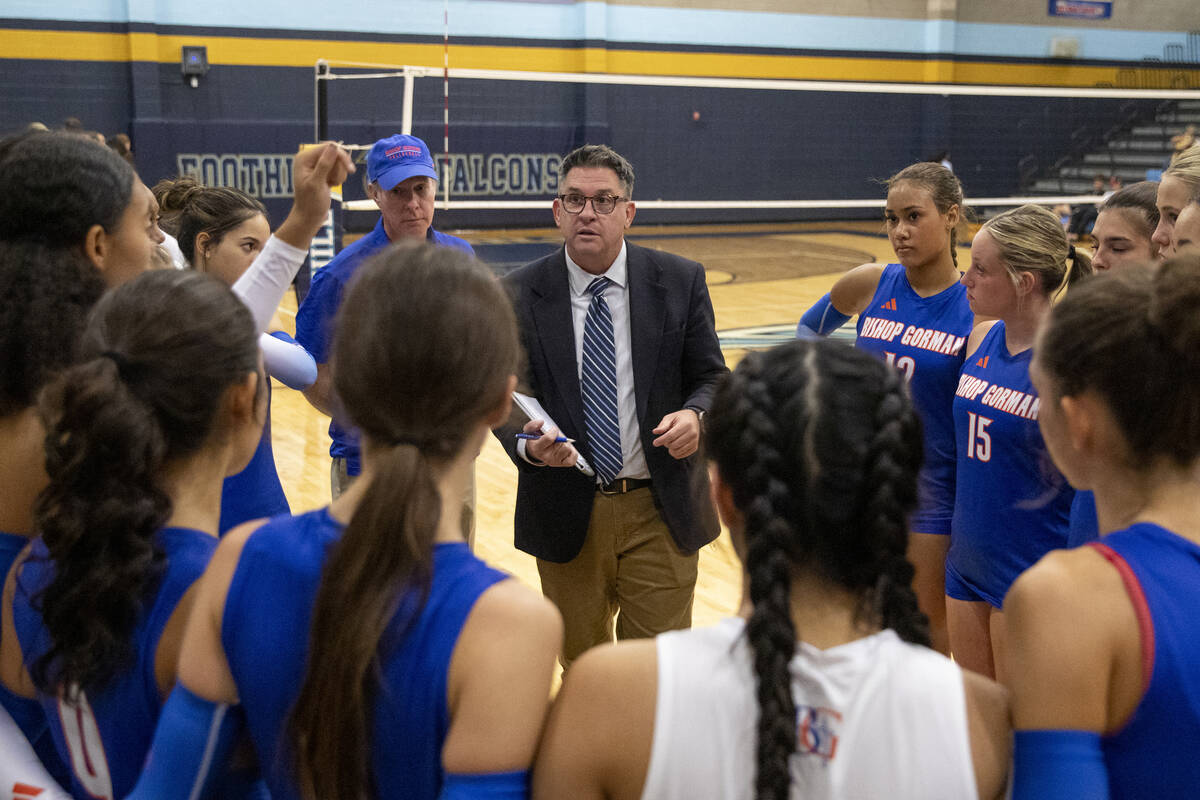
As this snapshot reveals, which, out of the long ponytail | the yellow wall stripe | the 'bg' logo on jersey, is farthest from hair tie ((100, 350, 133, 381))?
the yellow wall stripe

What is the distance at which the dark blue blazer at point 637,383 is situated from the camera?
3330 millimetres

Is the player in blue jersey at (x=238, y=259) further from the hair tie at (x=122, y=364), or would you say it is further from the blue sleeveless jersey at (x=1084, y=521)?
the blue sleeveless jersey at (x=1084, y=521)

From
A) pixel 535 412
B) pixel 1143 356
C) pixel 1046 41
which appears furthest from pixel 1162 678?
pixel 1046 41

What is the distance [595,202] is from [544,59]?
1572cm

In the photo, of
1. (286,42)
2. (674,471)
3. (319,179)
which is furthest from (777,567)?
(286,42)

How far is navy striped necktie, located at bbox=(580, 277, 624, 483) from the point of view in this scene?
3.33m

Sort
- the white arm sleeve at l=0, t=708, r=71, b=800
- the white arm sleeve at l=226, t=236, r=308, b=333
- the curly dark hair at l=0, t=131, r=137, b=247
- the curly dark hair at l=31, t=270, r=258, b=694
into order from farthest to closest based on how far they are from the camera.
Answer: the white arm sleeve at l=226, t=236, r=308, b=333 < the curly dark hair at l=0, t=131, r=137, b=247 < the white arm sleeve at l=0, t=708, r=71, b=800 < the curly dark hair at l=31, t=270, r=258, b=694

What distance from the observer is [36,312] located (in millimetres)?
1823

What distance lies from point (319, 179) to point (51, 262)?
1.57 feet

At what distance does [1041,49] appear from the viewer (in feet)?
68.7

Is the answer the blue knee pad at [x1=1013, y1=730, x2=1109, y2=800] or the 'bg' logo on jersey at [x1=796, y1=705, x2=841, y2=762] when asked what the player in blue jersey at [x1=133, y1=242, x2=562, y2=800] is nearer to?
the 'bg' logo on jersey at [x1=796, y1=705, x2=841, y2=762]

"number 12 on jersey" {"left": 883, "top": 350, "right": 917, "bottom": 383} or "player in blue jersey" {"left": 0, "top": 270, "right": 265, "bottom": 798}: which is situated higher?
"player in blue jersey" {"left": 0, "top": 270, "right": 265, "bottom": 798}

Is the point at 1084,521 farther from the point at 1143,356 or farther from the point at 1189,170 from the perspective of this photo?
the point at 1189,170

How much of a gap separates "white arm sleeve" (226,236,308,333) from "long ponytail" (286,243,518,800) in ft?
2.33
